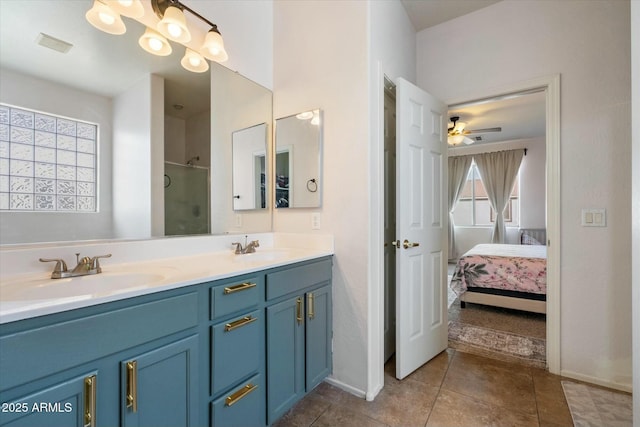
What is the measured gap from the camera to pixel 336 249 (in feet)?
6.11

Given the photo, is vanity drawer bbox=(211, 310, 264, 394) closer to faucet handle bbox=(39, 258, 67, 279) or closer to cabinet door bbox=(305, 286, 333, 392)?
cabinet door bbox=(305, 286, 333, 392)

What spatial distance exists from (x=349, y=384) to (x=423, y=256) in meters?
1.02

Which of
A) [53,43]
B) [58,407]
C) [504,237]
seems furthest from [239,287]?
[504,237]

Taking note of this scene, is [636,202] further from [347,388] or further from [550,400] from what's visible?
[347,388]

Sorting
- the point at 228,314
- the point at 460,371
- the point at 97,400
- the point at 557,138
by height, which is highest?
the point at 557,138

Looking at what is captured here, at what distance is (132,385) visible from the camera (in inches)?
35.6

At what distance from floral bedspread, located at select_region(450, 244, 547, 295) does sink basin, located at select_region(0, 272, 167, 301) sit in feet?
10.8

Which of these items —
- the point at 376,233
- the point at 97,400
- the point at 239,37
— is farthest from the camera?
the point at 239,37

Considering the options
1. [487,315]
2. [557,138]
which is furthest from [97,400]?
[487,315]

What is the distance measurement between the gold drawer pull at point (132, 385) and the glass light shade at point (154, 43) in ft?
4.91

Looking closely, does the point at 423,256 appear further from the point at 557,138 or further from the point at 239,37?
the point at 239,37

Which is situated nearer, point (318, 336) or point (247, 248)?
point (318, 336)

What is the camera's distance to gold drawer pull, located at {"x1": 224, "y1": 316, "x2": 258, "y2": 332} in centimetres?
119

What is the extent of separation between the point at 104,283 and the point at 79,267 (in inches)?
4.8
